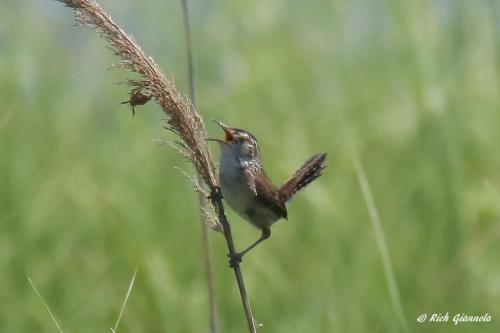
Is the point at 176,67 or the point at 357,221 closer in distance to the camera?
the point at 357,221

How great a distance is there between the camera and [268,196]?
3.35 metres

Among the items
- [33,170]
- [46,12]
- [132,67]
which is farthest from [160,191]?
[46,12]

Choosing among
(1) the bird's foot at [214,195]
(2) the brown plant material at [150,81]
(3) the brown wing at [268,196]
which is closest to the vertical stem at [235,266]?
(1) the bird's foot at [214,195]

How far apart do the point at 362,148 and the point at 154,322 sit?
1.48 meters

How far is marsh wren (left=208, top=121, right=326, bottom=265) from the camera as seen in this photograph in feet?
10.3

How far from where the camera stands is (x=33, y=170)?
445 centimetres

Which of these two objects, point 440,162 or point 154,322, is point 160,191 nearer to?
point 154,322

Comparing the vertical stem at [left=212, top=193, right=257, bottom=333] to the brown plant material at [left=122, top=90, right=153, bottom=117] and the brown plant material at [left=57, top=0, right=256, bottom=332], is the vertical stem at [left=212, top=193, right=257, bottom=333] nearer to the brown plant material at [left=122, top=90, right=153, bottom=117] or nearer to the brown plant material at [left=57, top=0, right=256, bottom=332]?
the brown plant material at [left=57, top=0, right=256, bottom=332]

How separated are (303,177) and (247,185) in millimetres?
426

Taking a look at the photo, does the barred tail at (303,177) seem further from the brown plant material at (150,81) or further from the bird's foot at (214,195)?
the brown plant material at (150,81)

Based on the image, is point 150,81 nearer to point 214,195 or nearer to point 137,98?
point 137,98

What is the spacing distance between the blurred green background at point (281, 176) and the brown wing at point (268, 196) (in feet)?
1.43

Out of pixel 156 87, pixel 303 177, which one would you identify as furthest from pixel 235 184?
pixel 156 87

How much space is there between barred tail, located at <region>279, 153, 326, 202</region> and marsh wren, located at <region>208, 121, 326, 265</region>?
0.06 meters
